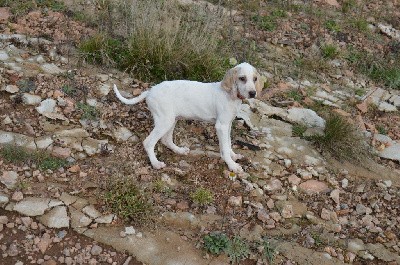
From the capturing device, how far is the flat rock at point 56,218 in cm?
445

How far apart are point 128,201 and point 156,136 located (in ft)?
2.81

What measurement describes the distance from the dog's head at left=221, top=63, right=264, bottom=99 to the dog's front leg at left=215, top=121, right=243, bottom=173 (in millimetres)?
386

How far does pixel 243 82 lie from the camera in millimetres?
4887

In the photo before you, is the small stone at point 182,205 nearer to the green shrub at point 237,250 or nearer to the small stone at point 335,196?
the green shrub at point 237,250

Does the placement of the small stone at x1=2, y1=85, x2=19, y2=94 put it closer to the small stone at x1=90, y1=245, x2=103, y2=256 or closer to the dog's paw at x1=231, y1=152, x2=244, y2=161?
the small stone at x1=90, y1=245, x2=103, y2=256

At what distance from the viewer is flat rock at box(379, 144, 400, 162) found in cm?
620

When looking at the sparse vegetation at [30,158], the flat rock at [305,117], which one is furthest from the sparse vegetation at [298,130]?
the sparse vegetation at [30,158]

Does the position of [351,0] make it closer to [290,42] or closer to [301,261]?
[290,42]

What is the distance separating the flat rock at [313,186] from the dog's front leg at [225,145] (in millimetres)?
756

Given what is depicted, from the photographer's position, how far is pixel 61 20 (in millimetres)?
7457

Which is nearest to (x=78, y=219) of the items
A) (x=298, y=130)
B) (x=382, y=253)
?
(x=382, y=253)

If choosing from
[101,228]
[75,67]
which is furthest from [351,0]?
[101,228]

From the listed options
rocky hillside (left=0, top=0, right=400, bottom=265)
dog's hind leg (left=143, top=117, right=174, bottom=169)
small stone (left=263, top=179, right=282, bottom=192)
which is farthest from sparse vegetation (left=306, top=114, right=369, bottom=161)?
dog's hind leg (left=143, top=117, right=174, bottom=169)

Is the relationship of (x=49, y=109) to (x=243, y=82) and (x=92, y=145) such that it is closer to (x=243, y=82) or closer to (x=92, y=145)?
(x=92, y=145)
